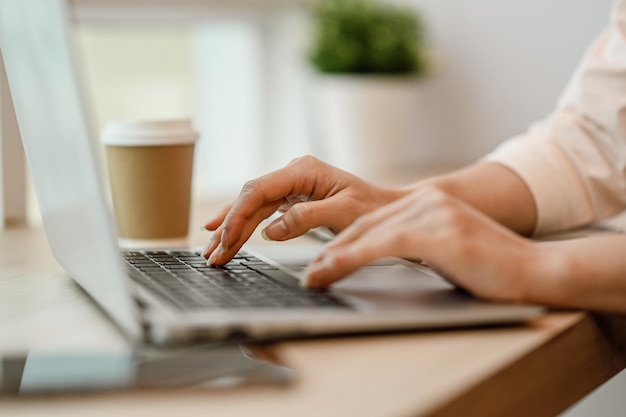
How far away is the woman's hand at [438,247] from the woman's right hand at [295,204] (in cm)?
11

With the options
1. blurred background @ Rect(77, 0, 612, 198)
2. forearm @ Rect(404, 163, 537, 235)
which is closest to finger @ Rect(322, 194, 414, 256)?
forearm @ Rect(404, 163, 537, 235)

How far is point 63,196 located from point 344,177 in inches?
11.0

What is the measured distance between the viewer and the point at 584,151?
104cm

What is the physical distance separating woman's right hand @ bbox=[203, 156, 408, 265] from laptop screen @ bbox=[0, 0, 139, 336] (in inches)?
5.0

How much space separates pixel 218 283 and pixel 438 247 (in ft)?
0.52

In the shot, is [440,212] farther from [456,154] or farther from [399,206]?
[456,154]

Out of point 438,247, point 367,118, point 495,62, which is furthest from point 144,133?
point 495,62

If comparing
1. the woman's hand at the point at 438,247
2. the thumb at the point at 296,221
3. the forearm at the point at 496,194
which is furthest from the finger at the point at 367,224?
the forearm at the point at 496,194

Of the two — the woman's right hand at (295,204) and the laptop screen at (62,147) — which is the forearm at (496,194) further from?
the laptop screen at (62,147)

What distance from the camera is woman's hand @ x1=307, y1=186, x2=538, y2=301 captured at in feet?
2.00

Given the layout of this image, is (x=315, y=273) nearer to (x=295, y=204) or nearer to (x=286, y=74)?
(x=295, y=204)

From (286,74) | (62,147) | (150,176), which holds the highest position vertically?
(62,147)

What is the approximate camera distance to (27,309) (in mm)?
→ 660

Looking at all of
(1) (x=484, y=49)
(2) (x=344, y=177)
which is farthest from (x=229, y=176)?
(2) (x=344, y=177)
